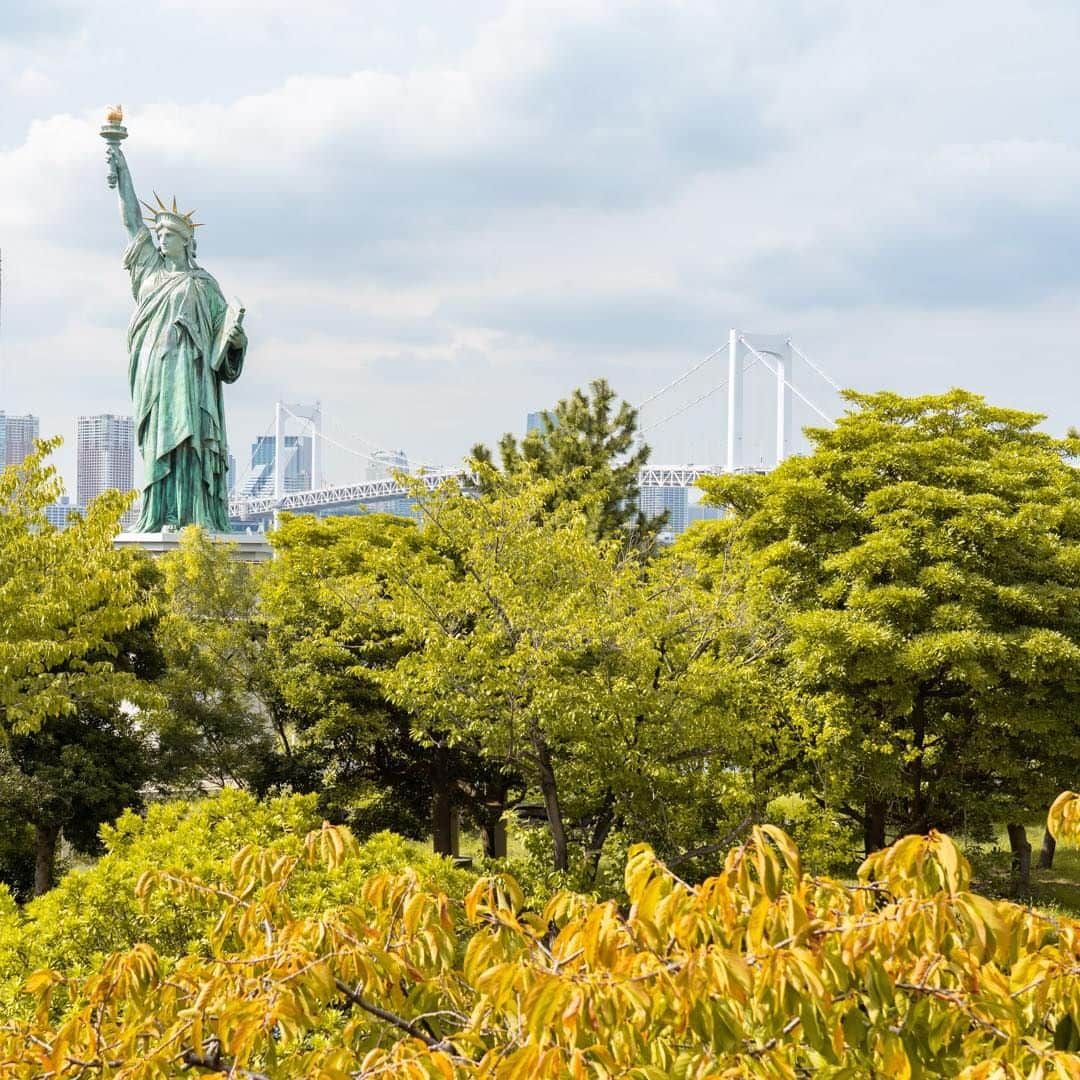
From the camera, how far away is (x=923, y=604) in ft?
44.3

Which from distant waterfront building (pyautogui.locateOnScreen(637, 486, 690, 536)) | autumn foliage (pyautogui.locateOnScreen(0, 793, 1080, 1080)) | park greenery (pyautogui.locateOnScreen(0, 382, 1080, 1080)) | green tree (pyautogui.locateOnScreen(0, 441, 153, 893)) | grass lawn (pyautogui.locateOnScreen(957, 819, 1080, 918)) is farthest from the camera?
distant waterfront building (pyautogui.locateOnScreen(637, 486, 690, 536))

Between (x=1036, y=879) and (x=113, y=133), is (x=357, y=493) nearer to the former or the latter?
(x=113, y=133)

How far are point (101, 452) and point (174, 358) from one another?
8073 centimetres

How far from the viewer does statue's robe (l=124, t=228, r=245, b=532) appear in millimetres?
29562

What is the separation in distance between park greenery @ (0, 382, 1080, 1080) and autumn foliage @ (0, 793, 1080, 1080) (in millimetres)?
16

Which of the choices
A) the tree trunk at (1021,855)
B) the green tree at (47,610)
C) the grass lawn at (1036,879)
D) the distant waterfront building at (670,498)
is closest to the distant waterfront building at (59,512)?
the green tree at (47,610)

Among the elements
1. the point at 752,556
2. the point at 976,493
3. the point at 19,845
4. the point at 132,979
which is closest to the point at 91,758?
the point at 19,845

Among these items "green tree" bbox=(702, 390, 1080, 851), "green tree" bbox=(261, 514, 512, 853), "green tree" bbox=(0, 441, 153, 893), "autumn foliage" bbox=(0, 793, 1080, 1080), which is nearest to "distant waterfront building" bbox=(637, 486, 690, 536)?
"green tree" bbox=(261, 514, 512, 853)

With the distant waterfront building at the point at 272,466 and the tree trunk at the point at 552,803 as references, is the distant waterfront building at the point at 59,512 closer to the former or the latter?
the tree trunk at the point at 552,803

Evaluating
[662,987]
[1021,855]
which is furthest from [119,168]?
[662,987]

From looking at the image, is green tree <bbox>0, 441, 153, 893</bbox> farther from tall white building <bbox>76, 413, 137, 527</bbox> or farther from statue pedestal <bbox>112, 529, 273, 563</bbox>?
tall white building <bbox>76, 413, 137, 527</bbox>

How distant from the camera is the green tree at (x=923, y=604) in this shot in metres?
13.3

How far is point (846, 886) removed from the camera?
12.2 feet

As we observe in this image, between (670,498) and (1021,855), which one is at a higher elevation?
(670,498)
